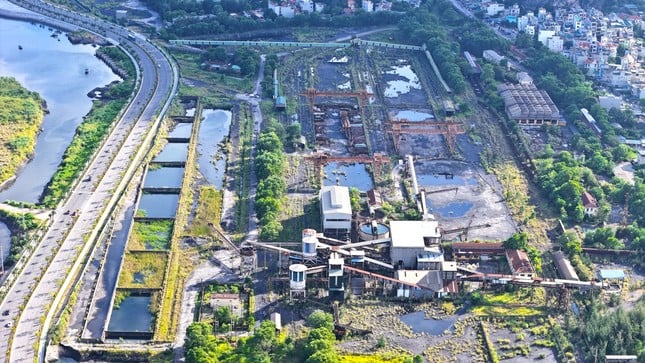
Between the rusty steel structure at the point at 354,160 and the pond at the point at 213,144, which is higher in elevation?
the rusty steel structure at the point at 354,160

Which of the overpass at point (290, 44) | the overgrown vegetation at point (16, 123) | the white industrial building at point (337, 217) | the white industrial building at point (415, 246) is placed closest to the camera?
the white industrial building at point (415, 246)

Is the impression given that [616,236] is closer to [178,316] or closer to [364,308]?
[364,308]

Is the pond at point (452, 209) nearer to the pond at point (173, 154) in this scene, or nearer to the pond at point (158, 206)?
the pond at point (158, 206)

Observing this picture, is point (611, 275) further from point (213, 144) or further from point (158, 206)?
point (213, 144)

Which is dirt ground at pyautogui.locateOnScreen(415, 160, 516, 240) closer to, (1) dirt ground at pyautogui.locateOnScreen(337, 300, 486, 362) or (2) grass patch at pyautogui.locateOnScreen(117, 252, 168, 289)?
(1) dirt ground at pyautogui.locateOnScreen(337, 300, 486, 362)

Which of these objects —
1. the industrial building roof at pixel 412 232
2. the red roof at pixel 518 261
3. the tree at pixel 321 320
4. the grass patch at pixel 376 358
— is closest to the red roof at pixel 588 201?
the red roof at pixel 518 261

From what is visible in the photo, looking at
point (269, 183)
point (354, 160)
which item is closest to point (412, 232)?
point (269, 183)

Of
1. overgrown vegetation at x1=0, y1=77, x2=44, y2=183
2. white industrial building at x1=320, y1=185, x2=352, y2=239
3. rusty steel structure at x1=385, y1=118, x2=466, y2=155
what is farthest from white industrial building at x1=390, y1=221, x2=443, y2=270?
overgrown vegetation at x1=0, y1=77, x2=44, y2=183
